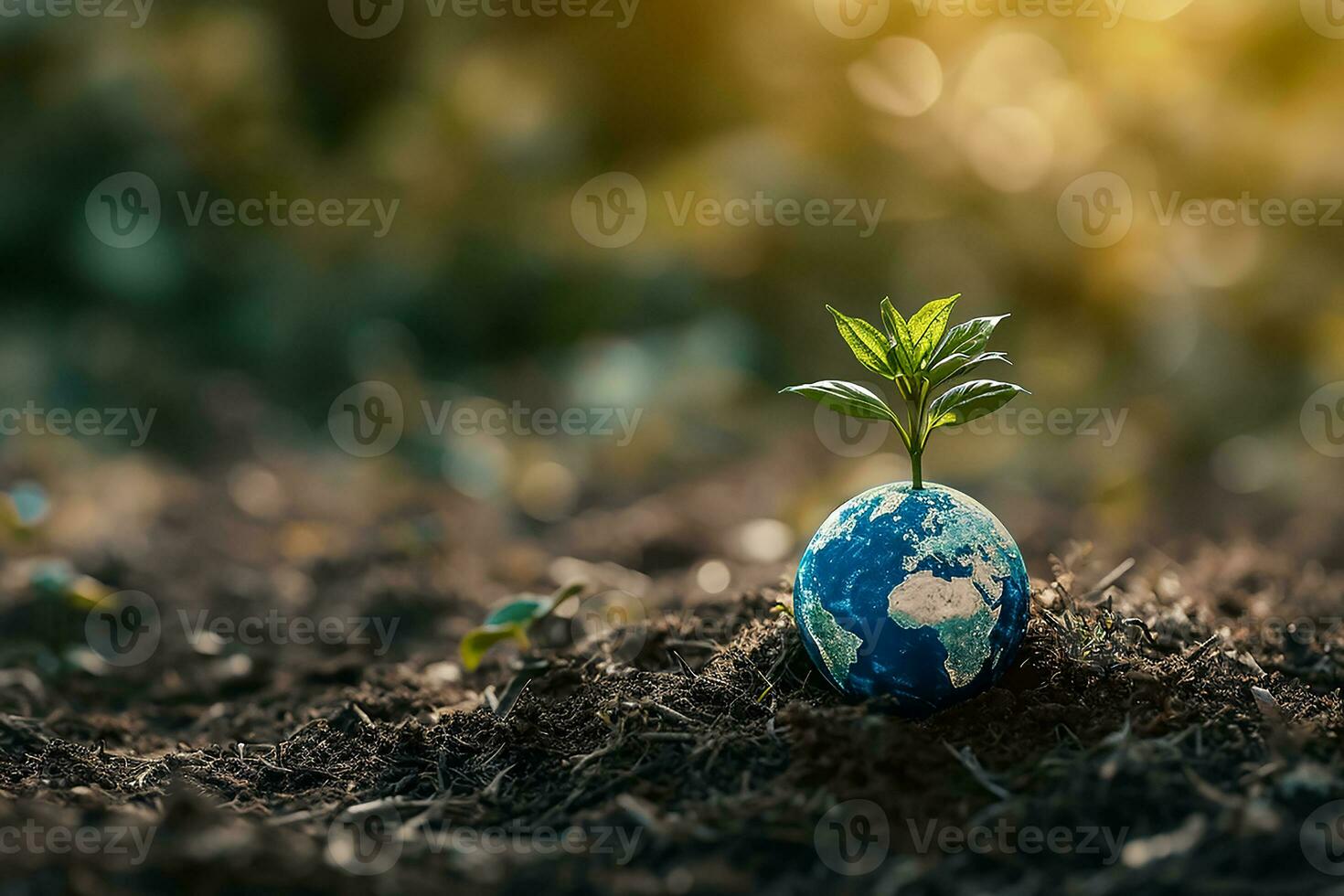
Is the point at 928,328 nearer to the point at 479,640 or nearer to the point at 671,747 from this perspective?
the point at 671,747

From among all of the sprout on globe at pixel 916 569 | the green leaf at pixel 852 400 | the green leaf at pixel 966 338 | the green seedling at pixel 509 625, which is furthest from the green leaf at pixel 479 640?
the green leaf at pixel 966 338

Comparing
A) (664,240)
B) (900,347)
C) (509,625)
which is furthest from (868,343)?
(664,240)

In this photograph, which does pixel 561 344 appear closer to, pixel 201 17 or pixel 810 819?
pixel 201 17

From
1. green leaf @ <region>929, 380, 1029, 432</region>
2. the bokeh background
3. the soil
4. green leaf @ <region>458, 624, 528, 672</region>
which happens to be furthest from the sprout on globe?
the bokeh background

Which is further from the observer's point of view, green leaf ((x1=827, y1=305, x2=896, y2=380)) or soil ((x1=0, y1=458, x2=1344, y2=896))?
green leaf ((x1=827, y1=305, x2=896, y2=380))

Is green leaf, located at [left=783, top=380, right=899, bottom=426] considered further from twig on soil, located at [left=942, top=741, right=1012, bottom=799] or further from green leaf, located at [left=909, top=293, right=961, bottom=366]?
twig on soil, located at [left=942, top=741, right=1012, bottom=799]
